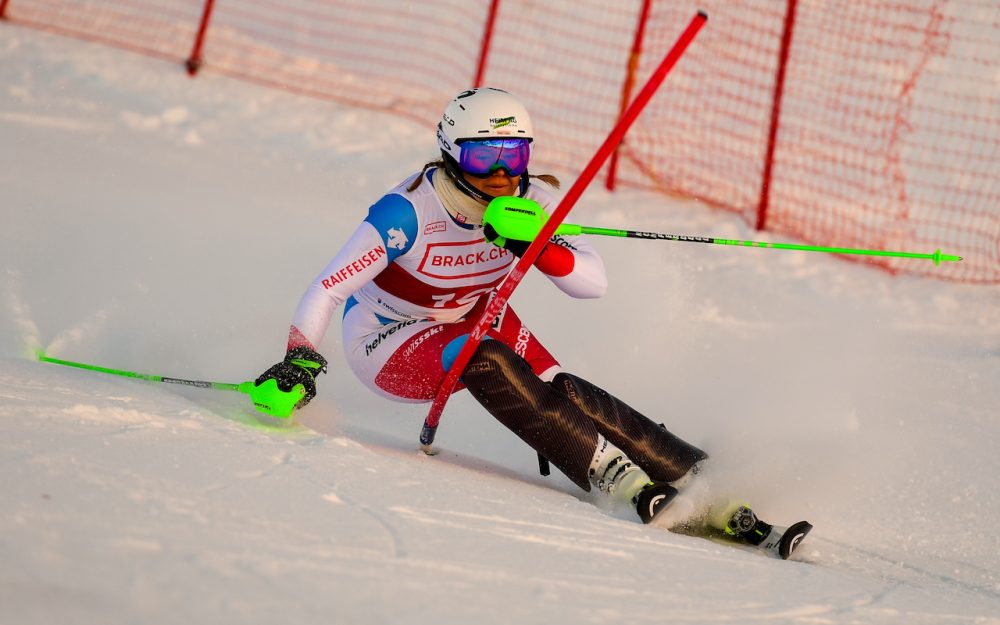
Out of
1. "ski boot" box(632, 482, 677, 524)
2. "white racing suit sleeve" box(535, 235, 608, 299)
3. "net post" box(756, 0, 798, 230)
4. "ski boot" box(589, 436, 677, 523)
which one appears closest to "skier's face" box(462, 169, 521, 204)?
"white racing suit sleeve" box(535, 235, 608, 299)

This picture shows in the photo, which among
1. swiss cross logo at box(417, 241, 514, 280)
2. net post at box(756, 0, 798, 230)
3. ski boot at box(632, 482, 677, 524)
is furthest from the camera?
net post at box(756, 0, 798, 230)

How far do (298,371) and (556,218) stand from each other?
0.90 m

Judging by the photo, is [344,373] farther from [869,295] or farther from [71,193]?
[869,295]

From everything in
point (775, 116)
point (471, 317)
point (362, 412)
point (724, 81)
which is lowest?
point (362, 412)

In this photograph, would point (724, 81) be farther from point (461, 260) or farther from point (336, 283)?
point (336, 283)

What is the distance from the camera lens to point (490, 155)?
3.69 meters

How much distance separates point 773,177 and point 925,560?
4.76 metres

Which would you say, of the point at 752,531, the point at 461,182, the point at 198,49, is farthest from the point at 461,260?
the point at 198,49

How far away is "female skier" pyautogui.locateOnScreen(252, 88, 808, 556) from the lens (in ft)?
11.3

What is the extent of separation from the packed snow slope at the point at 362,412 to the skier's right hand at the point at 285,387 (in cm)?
11

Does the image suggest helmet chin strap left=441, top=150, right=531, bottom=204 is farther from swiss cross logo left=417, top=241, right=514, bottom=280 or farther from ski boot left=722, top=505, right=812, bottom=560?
ski boot left=722, top=505, right=812, bottom=560

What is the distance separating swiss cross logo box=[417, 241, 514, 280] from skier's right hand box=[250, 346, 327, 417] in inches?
22.0

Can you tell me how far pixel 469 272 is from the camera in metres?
3.90

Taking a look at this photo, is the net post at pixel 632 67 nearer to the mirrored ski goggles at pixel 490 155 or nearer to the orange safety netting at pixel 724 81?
the orange safety netting at pixel 724 81
